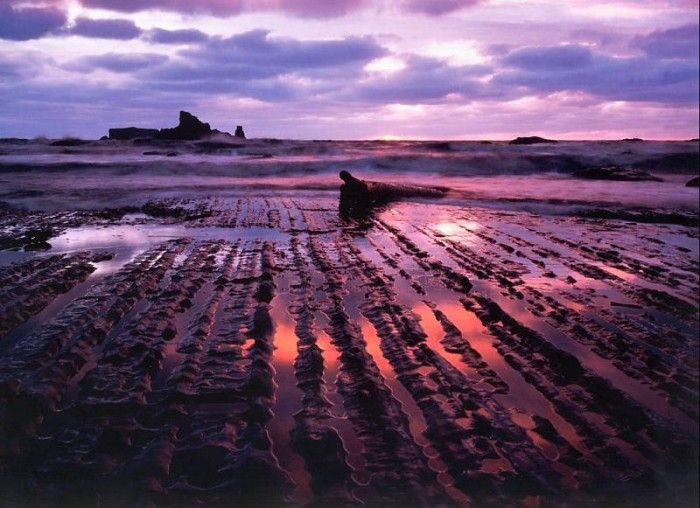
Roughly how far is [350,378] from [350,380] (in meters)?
0.03

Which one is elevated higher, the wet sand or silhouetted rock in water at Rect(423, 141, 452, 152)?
silhouetted rock in water at Rect(423, 141, 452, 152)

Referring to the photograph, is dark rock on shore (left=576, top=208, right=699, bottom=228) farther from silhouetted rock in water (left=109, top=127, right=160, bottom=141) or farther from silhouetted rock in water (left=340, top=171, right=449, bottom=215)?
silhouetted rock in water (left=109, top=127, right=160, bottom=141)

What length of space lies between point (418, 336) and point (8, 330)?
316 centimetres

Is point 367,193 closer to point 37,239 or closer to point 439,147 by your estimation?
point 37,239

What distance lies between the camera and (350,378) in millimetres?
3846

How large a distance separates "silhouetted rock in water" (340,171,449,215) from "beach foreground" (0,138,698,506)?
240 inches

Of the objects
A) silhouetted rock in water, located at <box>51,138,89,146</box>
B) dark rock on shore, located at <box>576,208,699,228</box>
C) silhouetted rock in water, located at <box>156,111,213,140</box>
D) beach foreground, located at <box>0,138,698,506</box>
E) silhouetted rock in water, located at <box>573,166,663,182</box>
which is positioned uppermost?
silhouetted rock in water, located at <box>156,111,213,140</box>

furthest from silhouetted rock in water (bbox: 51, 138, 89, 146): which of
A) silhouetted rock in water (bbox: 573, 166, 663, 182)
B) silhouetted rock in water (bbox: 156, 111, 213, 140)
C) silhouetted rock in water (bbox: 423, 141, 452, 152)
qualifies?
silhouetted rock in water (bbox: 573, 166, 663, 182)

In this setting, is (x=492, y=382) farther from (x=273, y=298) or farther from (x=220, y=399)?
(x=273, y=298)

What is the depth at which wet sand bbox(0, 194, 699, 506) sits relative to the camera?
9.07 ft

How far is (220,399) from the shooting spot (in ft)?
11.7

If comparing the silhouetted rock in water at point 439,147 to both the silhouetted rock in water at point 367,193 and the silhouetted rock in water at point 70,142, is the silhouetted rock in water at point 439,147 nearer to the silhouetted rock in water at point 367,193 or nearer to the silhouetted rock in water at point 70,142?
the silhouetted rock in water at point 367,193

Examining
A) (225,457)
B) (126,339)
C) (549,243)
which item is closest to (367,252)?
(549,243)

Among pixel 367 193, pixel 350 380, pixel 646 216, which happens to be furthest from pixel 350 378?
pixel 367 193
